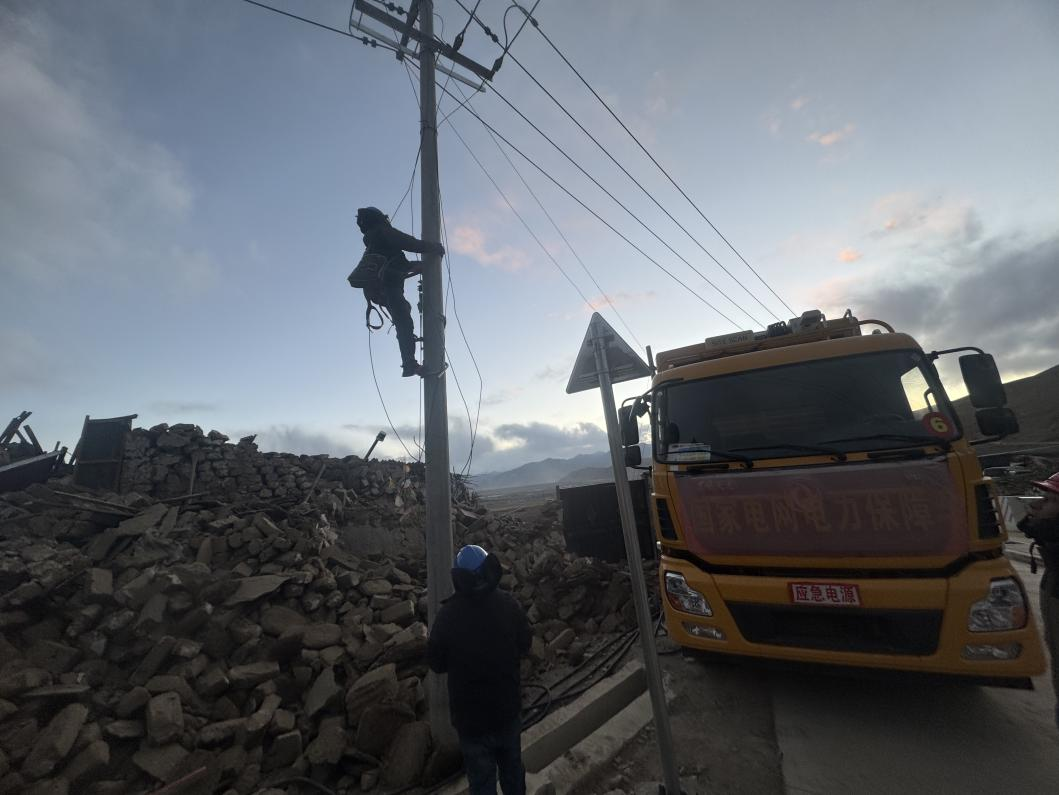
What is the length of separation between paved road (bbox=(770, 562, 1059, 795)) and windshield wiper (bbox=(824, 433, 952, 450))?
1868 mm

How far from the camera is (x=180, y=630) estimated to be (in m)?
4.90

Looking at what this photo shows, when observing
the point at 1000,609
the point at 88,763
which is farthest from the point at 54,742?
the point at 1000,609

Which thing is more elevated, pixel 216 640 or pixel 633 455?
pixel 633 455

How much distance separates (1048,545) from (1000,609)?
0.57 meters

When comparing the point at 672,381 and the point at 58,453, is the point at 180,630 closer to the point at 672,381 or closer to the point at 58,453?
the point at 672,381

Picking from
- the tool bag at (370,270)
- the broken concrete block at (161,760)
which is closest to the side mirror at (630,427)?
the tool bag at (370,270)

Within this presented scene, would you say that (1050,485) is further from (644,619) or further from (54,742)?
(54,742)

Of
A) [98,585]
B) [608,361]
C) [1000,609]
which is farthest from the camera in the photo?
[98,585]

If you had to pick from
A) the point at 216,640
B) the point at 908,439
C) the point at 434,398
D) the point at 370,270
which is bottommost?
the point at 216,640

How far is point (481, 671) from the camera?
8.84ft

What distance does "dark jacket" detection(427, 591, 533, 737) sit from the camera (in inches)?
106

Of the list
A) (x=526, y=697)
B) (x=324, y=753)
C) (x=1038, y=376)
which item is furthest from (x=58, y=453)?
(x=1038, y=376)

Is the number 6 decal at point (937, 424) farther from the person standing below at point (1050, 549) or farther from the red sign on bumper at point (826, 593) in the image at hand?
the red sign on bumper at point (826, 593)

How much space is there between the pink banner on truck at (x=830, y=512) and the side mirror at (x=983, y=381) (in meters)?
1.08
